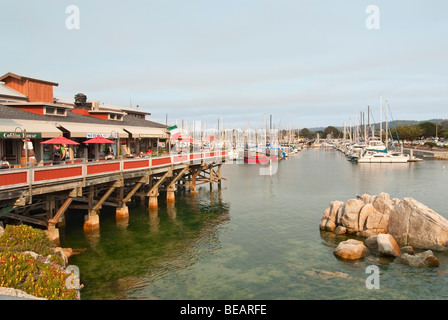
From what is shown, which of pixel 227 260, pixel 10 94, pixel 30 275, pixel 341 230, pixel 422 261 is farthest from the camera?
pixel 10 94

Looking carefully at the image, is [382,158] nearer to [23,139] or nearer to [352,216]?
[352,216]

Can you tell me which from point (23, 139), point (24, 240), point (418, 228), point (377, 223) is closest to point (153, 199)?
point (23, 139)

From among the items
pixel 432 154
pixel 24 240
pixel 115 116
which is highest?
pixel 115 116

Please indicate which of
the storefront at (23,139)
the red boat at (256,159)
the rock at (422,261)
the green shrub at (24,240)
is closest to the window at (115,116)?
the storefront at (23,139)

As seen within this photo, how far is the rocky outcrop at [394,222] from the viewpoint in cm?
1972

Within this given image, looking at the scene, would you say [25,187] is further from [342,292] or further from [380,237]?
[380,237]

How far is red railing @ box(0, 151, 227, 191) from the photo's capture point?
47.6ft

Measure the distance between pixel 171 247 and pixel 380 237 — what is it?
39.4ft

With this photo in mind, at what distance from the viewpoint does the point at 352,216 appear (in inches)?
903

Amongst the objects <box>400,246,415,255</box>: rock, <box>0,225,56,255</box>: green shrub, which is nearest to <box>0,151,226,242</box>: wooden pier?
<box>0,225,56,255</box>: green shrub

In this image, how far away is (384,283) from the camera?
606 inches

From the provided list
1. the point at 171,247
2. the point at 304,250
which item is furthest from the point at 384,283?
the point at 171,247

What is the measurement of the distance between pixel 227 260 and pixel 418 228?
1158 centimetres
